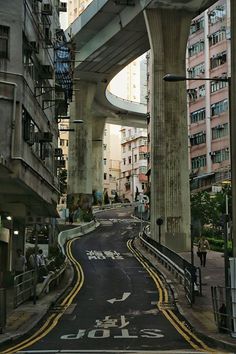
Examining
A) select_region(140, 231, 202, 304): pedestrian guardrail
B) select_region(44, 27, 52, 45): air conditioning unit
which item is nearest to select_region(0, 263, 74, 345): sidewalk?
select_region(140, 231, 202, 304): pedestrian guardrail

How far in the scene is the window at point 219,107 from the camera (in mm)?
61088

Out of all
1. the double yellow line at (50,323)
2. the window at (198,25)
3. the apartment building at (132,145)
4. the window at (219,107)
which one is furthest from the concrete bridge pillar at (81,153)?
the apartment building at (132,145)

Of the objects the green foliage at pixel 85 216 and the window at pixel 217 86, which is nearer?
the window at pixel 217 86

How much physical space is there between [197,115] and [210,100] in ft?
11.6

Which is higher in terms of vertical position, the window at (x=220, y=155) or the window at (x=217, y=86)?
the window at (x=217, y=86)

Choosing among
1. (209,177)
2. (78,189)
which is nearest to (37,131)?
(209,177)

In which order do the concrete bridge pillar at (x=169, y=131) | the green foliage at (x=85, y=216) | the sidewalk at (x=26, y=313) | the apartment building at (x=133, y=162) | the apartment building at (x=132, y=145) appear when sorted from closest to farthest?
1. the sidewalk at (x=26, y=313)
2. the concrete bridge pillar at (x=169, y=131)
3. the green foliage at (x=85, y=216)
4. the apartment building at (x=133, y=162)
5. the apartment building at (x=132, y=145)

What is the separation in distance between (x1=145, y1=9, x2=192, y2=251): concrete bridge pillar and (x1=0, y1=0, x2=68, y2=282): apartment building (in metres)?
15.0

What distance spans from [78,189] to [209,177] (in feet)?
52.7

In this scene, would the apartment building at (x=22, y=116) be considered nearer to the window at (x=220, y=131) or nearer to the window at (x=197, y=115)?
the window at (x=220, y=131)

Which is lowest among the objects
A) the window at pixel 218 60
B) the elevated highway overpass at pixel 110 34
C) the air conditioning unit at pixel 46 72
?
the air conditioning unit at pixel 46 72

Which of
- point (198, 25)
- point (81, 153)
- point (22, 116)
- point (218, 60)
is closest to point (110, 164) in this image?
point (81, 153)

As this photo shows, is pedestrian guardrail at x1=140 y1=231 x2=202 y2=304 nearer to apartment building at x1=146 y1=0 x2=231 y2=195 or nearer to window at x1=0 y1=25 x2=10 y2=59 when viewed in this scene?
window at x1=0 y1=25 x2=10 y2=59

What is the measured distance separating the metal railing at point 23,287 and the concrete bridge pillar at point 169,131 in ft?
72.5
